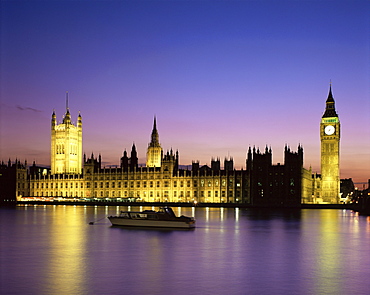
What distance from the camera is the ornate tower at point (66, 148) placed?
154 meters

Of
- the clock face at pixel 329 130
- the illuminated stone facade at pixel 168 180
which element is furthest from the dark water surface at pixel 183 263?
the clock face at pixel 329 130

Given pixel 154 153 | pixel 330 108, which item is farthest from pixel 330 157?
pixel 154 153

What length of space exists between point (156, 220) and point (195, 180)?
71974 millimetres

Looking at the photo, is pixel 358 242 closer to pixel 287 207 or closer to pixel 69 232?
pixel 69 232

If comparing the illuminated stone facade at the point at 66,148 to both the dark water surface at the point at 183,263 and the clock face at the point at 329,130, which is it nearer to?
the clock face at the point at 329,130

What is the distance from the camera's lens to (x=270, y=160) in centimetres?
11262

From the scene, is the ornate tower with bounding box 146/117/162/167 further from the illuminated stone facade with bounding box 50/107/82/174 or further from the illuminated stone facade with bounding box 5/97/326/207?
the illuminated stone facade with bounding box 50/107/82/174

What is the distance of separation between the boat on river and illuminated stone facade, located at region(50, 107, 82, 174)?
105m

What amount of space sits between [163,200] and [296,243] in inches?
3442

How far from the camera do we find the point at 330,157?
11769cm

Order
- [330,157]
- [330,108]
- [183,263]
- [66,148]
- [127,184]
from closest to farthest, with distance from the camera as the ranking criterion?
[183,263] < [330,157] < [330,108] < [127,184] < [66,148]

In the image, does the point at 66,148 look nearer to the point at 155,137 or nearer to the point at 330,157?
the point at 155,137

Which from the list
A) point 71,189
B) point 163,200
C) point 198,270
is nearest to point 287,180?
point 163,200

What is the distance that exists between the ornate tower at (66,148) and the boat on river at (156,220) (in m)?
105
